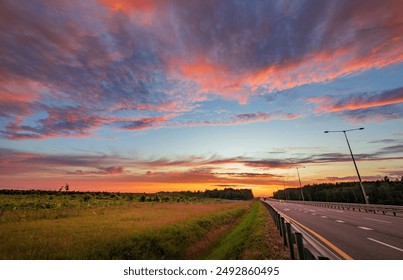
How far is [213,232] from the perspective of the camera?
19547 millimetres

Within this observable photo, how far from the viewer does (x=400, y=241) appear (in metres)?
9.13
